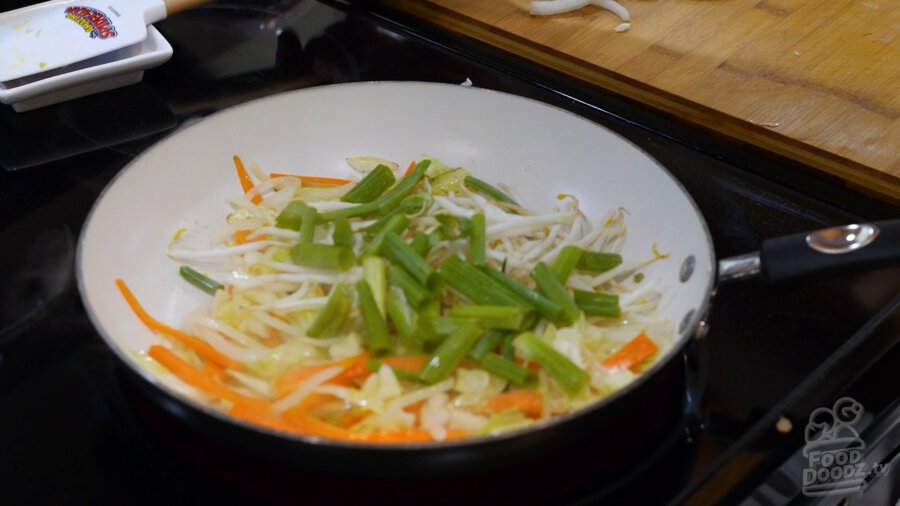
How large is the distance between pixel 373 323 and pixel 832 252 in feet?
1.54

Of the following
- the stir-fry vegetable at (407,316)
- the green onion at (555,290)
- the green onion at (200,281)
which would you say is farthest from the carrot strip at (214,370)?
the green onion at (555,290)

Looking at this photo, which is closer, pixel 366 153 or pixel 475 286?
pixel 475 286

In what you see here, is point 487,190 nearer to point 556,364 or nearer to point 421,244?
point 421,244

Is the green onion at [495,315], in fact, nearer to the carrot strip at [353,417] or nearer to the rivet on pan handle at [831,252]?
the carrot strip at [353,417]

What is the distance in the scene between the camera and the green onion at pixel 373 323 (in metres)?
0.96

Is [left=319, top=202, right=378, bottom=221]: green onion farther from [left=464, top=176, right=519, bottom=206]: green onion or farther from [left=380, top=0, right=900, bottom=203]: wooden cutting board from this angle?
[left=380, top=0, right=900, bottom=203]: wooden cutting board

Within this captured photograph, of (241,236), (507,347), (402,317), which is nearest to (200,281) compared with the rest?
(241,236)

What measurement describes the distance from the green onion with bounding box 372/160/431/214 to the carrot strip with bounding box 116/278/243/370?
0.28 m

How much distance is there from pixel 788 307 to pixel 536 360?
39 centimetres

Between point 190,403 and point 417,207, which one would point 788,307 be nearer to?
point 417,207

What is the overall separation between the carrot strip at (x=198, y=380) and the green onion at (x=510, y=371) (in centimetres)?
22

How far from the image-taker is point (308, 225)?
113 centimetres

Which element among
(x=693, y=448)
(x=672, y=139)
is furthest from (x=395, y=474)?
(x=672, y=139)

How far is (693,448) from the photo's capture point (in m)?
0.96
